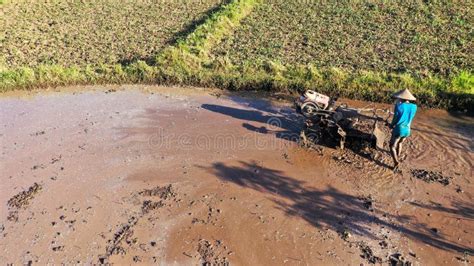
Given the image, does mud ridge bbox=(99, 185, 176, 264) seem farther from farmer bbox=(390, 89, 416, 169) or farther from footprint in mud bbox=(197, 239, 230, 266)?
farmer bbox=(390, 89, 416, 169)

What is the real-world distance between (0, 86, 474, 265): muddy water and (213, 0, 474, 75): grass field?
2.51 metres

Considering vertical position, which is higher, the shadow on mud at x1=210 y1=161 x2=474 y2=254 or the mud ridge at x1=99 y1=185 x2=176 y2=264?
the shadow on mud at x1=210 y1=161 x2=474 y2=254

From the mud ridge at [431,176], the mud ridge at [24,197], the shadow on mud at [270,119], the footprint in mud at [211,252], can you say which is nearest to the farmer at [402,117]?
the mud ridge at [431,176]

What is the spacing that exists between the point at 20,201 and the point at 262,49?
26.8 feet

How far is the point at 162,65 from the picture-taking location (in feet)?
38.5

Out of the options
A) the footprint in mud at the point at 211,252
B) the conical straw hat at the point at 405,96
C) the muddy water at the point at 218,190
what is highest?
the conical straw hat at the point at 405,96

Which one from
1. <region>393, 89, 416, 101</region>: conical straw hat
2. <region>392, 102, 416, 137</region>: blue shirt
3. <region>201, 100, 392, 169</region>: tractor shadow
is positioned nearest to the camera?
<region>392, 102, 416, 137</region>: blue shirt

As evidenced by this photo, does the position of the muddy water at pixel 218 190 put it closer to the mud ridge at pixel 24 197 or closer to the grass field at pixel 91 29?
the mud ridge at pixel 24 197

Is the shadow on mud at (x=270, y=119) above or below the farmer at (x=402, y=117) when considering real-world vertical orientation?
below

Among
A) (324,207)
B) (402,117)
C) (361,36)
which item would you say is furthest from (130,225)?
(361,36)

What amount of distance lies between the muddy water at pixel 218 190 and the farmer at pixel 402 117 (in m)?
0.61

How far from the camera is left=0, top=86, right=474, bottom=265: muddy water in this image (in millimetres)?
6234

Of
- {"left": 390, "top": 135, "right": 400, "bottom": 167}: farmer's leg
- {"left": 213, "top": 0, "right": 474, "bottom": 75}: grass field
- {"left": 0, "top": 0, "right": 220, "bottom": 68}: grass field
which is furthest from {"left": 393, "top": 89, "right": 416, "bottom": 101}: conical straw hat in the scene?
{"left": 0, "top": 0, "right": 220, "bottom": 68}: grass field

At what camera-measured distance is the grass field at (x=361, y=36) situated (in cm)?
1184
